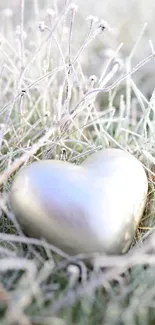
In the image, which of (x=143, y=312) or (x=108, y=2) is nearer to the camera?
(x=143, y=312)

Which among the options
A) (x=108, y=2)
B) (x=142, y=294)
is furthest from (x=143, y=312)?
(x=108, y=2)

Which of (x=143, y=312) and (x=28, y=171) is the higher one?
(x=28, y=171)

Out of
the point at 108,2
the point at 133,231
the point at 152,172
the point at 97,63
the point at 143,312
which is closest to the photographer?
the point at 143,312

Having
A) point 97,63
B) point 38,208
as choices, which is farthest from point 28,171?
point 97,63

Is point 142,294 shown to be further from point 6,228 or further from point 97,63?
point 97,63

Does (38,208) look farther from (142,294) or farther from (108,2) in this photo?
(108,2)

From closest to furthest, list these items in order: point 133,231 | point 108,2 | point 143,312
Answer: point 143,312 → point 133,231 → point 108,2
